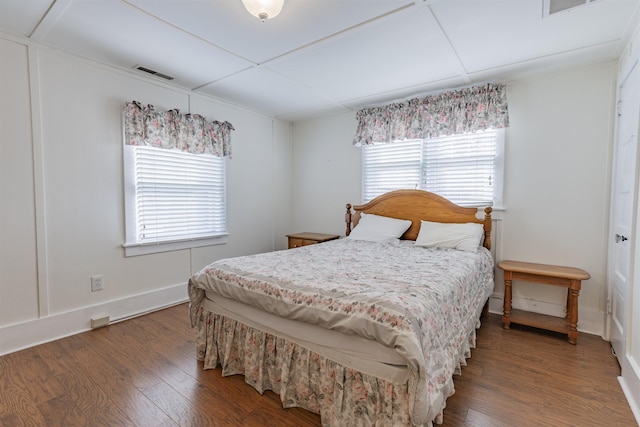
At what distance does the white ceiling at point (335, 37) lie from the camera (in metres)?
1.86

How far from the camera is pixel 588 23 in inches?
78.5

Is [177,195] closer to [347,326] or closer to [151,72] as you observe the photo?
[151,72]

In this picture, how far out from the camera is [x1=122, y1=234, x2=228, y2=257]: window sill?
9.53 feet

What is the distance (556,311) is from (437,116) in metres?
2.21

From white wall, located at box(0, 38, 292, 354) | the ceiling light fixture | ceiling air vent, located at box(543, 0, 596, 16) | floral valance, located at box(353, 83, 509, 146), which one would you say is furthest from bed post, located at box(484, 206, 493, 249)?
white wall, located at box(0, 38, 292, 354)

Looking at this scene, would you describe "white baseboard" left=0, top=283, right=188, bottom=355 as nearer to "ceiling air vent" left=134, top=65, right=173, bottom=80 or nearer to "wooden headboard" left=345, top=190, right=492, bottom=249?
"ceiling air vent" left=134, top=65, right=173, bottom=80

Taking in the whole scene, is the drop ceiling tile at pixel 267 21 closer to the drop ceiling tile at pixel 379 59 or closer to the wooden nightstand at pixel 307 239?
the drop ceiling tile at pixel 379 59

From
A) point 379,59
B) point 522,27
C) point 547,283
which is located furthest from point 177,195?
point 547,283

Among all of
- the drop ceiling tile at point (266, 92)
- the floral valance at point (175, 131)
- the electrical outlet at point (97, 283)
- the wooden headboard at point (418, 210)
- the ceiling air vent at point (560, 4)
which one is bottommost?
the electrical outlet at point (97, 283)

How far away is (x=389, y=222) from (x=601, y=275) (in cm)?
190

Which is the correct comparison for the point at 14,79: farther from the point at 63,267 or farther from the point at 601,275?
the point at 601,275

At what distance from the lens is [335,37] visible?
2.19m

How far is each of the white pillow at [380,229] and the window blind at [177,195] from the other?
5.58 ft

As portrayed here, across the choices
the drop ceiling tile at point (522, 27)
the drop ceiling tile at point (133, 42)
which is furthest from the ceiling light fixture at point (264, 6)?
the drop ceiling tile at point (522, 27)
